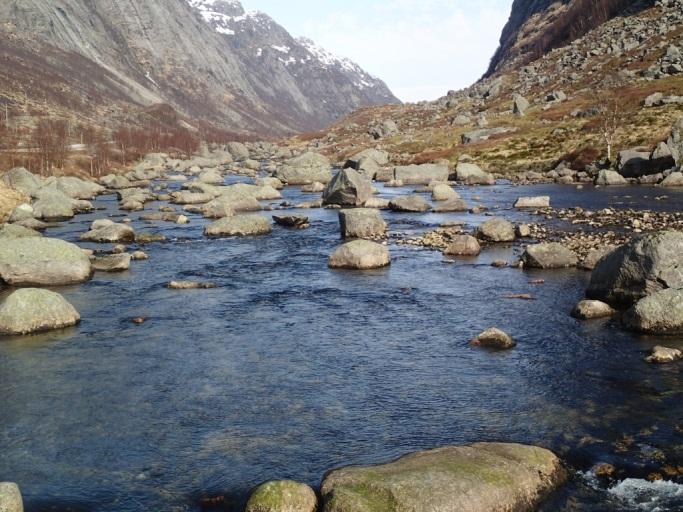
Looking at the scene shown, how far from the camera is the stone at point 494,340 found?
21859mm

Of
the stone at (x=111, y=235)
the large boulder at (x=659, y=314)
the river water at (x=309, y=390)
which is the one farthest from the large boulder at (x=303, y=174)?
the large boulder at (x=659, y=314)

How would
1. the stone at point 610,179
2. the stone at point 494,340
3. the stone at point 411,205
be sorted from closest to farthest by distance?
the stone at point 494,340, the stone at point 411,205, the stone at point 610,179

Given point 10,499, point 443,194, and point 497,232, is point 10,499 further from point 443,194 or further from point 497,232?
point 443,194

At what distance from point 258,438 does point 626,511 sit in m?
8.19

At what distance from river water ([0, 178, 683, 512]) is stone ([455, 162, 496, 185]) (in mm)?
46800

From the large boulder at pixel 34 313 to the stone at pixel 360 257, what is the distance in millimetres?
13906

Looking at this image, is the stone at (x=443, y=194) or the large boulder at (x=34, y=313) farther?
the stone at (x=443, y=194)

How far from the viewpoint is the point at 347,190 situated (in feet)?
196

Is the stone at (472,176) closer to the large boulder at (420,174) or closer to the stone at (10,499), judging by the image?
the large boulder at (420,174)

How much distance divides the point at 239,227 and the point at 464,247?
56.1ft

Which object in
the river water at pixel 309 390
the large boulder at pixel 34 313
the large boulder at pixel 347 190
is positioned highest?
the large boulder at pixel 347 190

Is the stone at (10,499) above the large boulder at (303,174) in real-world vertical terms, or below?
below

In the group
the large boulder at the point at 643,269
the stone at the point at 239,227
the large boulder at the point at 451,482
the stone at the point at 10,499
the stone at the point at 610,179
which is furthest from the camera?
the stone at the point at 610,179

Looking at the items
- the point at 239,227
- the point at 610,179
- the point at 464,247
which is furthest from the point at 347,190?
the point at 610,179
